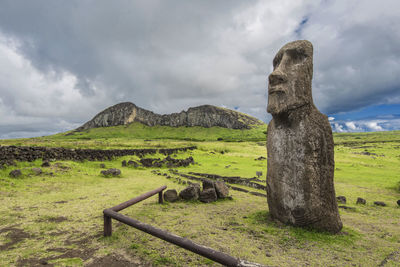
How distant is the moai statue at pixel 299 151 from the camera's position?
5.98 metres

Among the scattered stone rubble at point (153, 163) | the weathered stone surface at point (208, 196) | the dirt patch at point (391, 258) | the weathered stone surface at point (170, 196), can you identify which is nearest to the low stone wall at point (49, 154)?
the scattered stone rubble at point (153, 163)

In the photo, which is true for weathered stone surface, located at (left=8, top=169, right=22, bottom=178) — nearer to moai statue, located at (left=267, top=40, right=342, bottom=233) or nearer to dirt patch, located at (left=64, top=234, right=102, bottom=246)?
dirt patch, located at (left=64, top=234, right=102, bottom=246)

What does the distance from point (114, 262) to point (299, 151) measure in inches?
220

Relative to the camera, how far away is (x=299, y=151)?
20.0 ft

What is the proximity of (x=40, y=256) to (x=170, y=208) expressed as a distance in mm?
4564

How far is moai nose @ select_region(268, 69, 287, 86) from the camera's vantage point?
642cm

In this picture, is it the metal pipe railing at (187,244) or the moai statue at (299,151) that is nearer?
the metal pipe railing at (187,244)

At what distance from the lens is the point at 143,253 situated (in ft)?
16.1

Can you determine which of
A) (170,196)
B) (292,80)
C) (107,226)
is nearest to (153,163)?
(170,196)

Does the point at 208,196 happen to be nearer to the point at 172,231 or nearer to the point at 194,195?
the point at 194,195

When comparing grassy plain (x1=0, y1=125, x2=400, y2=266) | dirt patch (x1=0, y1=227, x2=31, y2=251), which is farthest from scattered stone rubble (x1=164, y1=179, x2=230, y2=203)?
dirt patch (x1=0, y1=227, x2=31, y2=251)

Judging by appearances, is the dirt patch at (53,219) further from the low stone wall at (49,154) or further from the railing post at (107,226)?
the low stone wall at (49,154)

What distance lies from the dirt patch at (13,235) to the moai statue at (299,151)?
736cm

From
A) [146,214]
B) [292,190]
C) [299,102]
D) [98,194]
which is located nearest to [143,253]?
[146,214]
